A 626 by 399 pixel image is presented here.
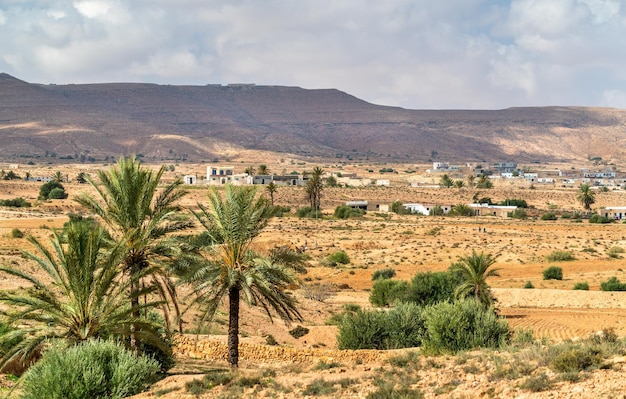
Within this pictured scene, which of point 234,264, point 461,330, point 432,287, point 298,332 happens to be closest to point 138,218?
point 234,264

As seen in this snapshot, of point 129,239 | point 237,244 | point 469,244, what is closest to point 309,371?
point 237,244

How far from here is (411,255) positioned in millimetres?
55219

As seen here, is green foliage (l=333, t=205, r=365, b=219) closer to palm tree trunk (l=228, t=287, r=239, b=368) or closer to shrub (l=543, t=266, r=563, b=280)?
shrub (l=543, t=266, r=563, b=280)

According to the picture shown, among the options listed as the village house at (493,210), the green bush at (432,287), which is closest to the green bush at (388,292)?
the green bush at (432,287)

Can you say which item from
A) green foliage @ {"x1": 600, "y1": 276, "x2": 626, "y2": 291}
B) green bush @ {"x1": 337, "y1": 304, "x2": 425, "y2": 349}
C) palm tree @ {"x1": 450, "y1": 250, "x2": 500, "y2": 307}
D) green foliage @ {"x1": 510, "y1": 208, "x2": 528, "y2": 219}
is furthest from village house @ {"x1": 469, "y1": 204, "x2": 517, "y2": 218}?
green bush @ {"x1": 337, "y1": 304, "x2": 425, "y2": 349}

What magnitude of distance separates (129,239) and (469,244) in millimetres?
46508

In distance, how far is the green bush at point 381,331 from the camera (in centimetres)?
2173

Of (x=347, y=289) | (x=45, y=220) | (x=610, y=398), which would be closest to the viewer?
(x=610, y=398)

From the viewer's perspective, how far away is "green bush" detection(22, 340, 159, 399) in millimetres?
12922

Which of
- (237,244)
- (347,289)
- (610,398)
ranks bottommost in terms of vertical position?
(347,289)

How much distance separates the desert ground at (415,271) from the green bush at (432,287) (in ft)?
9.06

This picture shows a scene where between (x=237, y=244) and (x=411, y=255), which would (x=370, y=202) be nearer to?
(x=411, y=255)

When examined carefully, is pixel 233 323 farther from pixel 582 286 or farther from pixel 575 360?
pixel 582 286

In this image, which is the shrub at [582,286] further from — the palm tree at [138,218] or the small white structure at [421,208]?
the small white structure at [421,208]
